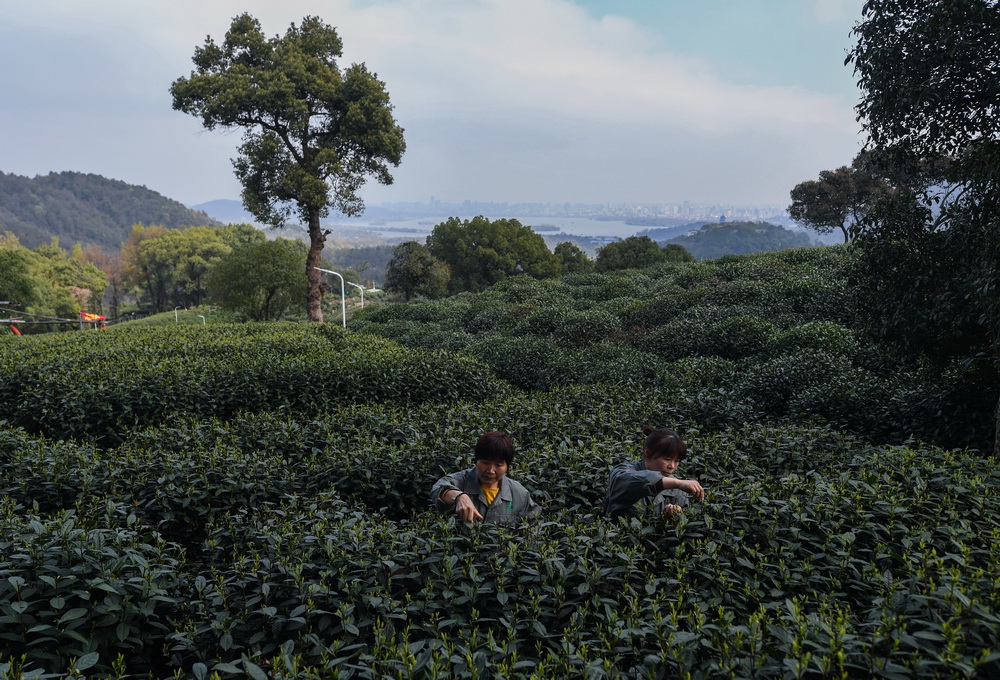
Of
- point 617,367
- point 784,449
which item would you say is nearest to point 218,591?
point 784,449

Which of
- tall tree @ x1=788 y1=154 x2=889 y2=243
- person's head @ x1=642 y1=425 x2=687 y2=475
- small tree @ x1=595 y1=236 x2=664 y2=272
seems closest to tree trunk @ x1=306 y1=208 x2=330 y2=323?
person's head @ x1=642 y1=425 x2=687 y2=475

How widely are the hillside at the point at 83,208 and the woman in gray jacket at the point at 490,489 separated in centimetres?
18012

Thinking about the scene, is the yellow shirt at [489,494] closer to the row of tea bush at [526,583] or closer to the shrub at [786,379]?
the row of tea bush at [526,583]

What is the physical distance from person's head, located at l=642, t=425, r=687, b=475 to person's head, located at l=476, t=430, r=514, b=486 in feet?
2.95

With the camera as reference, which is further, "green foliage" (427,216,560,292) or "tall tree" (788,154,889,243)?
"green foliage" (427,216,560,292)

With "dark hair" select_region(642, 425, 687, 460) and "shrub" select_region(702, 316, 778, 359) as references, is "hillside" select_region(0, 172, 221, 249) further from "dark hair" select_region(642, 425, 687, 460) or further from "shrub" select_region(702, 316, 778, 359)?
"dark hair" select_region(642, 425, 687, 460)

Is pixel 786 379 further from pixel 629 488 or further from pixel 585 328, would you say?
pixel 585 328

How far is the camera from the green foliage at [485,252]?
183 feet

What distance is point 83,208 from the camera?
182375 millimetres

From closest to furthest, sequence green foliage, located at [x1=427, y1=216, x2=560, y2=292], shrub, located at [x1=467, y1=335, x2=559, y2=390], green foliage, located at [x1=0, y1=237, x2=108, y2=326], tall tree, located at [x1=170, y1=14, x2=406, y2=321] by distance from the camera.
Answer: shrub, located at [x1=467, y1=335, x2=559, y2=390]
tall tree, located at [x1=170, y1=14, x2=406, y2=321]
green foliage, located at [x1=0, y1=237, x2=108, y2=326]
green foliage, located at [x1=427, y1=216, x2=560, y2=292]

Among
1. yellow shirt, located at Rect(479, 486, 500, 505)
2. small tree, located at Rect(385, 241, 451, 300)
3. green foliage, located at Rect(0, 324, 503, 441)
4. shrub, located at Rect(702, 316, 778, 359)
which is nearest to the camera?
yellow shirt, located at Rect(479, 486, 500, 505)

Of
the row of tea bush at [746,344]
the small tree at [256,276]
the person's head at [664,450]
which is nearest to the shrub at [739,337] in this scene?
the row of tea bush at [746,344]

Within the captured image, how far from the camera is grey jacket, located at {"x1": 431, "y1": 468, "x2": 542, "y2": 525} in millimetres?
4113

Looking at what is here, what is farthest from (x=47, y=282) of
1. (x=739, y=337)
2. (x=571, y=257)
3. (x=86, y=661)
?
(x=86, y=661)
